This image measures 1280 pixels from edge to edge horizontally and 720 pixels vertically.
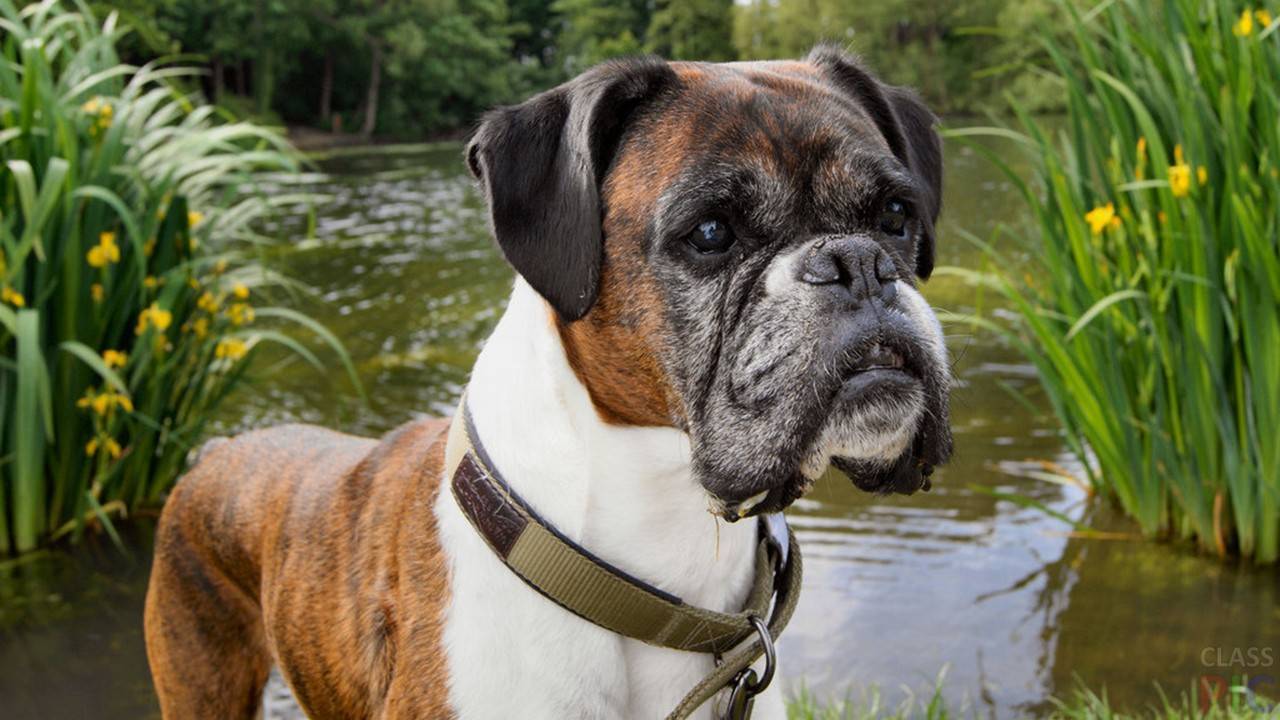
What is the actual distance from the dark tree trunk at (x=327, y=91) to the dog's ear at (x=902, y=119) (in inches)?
1607

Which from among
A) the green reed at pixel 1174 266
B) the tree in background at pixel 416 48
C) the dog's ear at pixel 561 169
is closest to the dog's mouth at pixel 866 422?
the dog's ear at pixel 561 169

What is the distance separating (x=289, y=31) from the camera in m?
38.2

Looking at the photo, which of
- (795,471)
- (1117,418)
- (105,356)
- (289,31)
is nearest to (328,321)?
(105,356)

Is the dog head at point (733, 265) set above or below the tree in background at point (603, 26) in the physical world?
above

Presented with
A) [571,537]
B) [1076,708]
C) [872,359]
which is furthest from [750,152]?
[1076,708]

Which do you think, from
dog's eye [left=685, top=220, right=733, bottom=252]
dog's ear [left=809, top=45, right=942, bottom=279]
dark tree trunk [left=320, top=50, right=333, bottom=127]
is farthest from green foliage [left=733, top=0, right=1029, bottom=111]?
dark tree trunk [left=320, top=50, right=333, bottom=127]

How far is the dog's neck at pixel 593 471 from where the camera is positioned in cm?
186

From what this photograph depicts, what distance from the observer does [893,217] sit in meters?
1.97

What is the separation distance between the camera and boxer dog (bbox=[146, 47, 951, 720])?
168 centimetres

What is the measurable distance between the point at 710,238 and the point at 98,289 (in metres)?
3.12

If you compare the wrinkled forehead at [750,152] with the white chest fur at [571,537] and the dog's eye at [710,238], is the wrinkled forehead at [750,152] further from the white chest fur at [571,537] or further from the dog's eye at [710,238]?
the white chest fur at [571,537]

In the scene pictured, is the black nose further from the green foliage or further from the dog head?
the green foliage

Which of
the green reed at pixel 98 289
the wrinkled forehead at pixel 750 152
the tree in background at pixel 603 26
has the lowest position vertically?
the tree in background at pixel 603 26

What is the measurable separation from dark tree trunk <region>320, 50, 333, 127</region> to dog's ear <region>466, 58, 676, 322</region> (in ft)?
135
